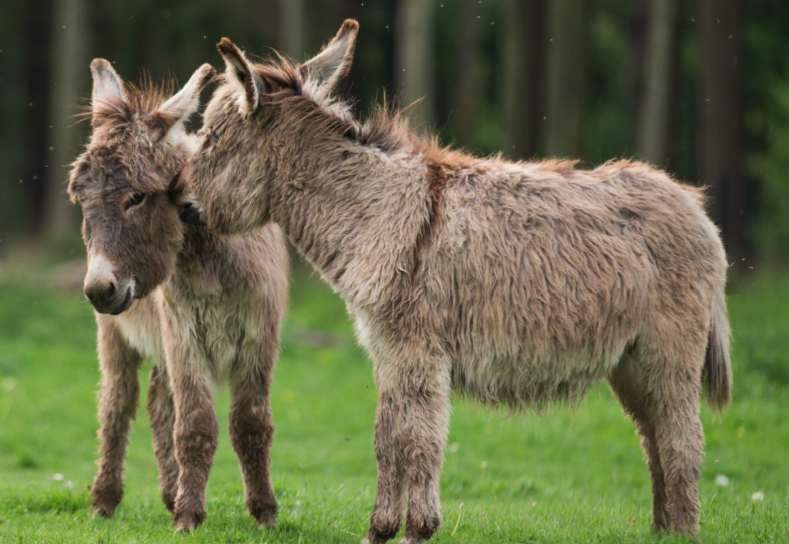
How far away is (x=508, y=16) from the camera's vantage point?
1883 cm

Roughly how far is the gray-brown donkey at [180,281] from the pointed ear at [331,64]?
2.92ft

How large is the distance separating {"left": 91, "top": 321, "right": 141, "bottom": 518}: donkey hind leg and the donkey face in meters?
1.32

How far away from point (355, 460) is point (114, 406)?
2.83 m

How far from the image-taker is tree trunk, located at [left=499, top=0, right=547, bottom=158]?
1798 centimetres

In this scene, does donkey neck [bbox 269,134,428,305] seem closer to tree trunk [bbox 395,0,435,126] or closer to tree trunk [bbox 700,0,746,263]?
tree trunk [bbox 700,0,746,263]

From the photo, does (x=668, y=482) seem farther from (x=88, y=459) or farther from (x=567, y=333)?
(x=88, y=459)

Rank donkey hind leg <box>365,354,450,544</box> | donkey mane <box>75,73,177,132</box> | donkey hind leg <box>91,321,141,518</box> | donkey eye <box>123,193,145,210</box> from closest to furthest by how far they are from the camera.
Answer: donkey hind leg <box>365,354,450,544</box>, donkey eye <box>123,193,145,210</box>, donkey mane <box>75,73,177,132</box>, donkey hind leg <box>91,321,141,518</box>

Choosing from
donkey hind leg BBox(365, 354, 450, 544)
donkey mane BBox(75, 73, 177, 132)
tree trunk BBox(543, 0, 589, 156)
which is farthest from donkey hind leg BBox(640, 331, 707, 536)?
tree trunk BBox(543, 0, 589, 156)

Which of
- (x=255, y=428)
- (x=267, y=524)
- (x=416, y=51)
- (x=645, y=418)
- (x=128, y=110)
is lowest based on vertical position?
(x=267, y=524)

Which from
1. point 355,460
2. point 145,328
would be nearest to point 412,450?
point 145,328

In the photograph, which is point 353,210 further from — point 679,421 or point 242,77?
point 679,421

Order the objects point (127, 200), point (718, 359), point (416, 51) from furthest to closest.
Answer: point (416, 51) → point (718, 359) → point (127, 200)

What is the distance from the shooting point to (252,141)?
545 cm

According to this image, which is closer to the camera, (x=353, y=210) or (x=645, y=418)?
(x=353, y=210)
